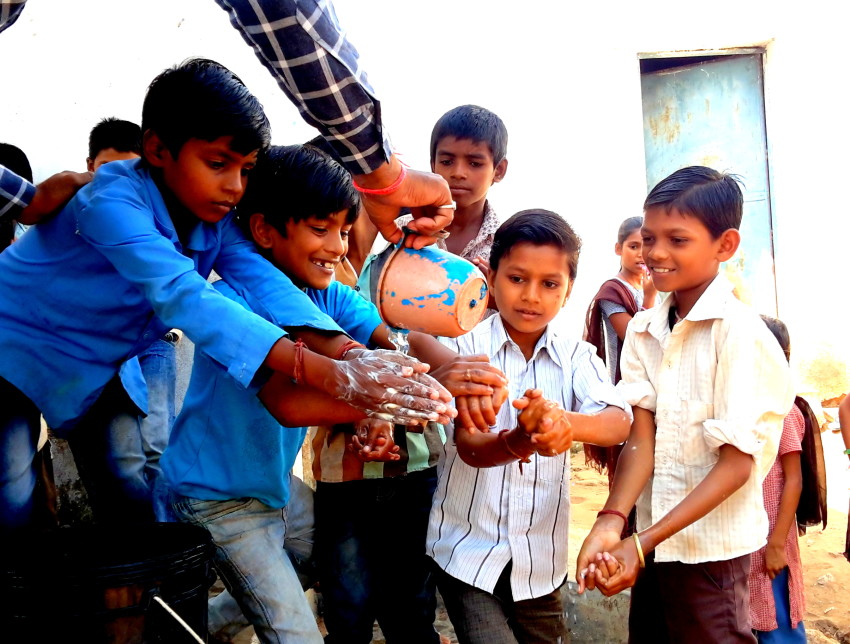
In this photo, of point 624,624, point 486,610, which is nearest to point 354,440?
point 486,610

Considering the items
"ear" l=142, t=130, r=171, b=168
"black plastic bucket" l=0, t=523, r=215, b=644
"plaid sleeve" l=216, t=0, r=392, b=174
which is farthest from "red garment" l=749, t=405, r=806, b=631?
"ear" l=142, t=130, r=171, b=168

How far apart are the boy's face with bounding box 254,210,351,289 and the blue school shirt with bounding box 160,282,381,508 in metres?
0.18

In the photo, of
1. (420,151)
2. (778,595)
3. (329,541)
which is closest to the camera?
(329,541)

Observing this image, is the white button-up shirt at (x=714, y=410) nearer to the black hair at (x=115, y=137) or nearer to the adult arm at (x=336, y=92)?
the adult arm at (x=336, y=92)

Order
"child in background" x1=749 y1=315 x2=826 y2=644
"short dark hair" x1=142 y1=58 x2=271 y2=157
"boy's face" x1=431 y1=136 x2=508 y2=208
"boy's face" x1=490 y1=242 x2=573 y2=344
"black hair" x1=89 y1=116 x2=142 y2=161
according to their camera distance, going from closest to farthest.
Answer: "short dark hair" x1=142 y1=58 x2=271 y2=157
"boy's face" x1=490 y1=242 x2=573 y2=344
"child in background" x1=749 y1=315 x2=826 y2=644
"boy's face" x1=431 y1=136 x2=508 y2=208
"black hair" x1=89 y1=116 x2=142 y2=161

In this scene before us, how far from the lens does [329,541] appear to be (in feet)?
8.07

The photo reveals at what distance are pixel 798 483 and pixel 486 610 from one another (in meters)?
1.27

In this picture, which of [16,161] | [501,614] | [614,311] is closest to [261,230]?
[501,614]

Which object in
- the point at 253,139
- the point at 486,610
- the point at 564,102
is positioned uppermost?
the point at 564,102

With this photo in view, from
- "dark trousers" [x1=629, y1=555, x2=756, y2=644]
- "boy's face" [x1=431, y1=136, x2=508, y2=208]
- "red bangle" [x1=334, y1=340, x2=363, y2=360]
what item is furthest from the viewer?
"boy's face" [x1=431, y1=136, x2=508, y2=208]

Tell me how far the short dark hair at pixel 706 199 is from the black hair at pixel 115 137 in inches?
86.3

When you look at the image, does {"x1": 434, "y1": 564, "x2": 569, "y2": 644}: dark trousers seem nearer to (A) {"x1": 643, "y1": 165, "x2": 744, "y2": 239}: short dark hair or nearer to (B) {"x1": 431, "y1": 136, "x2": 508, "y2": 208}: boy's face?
(A) {"x1": 643, "y1": 165, "x2": 744, "y2": 239}: short dark hair

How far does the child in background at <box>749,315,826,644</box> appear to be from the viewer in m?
2.71

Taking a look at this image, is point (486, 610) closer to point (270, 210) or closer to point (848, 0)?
point (270, 210)
